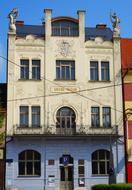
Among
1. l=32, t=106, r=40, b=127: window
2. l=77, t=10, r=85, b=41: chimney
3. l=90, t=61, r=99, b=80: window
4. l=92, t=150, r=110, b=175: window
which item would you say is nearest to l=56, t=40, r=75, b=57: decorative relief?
l=77, t=10, r=85, b=41: chimney

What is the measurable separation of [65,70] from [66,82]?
1.13 meters

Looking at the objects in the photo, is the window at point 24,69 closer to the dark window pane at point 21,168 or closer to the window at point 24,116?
the window at point 24,116

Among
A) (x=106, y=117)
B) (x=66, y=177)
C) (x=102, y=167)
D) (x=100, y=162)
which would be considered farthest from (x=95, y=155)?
(x=106, y=117)

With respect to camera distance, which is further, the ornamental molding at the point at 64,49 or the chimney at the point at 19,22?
the chimney at the point at 19,22

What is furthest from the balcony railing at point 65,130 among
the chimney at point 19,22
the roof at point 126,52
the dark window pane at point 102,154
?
the chimney at point 19,22

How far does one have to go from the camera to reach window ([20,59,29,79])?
38.8 metres

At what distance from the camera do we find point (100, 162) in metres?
37.9

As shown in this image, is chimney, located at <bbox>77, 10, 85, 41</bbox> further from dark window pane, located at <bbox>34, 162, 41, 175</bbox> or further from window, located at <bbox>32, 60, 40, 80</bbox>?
dark window pane, located at <bbox>34, 162, 41, 175</bbox>

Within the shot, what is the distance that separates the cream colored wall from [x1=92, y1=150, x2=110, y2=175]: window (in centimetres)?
260

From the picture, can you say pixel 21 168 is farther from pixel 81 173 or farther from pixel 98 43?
pixel 98 43

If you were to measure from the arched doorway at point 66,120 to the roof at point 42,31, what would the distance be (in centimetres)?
716

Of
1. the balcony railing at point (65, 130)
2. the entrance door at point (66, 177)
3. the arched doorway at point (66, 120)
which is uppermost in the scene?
the arched doorway at point (66, 120)

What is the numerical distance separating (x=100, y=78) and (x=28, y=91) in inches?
256

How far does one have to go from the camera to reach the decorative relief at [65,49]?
129 feet
